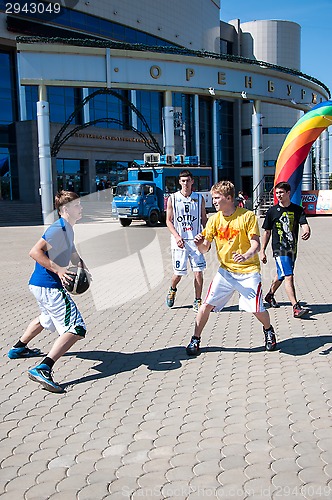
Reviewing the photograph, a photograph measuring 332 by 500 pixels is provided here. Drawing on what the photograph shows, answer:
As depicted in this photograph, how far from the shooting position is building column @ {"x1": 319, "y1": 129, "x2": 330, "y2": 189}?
4209 cm

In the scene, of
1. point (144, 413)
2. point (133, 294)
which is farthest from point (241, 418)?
point (133, 294)

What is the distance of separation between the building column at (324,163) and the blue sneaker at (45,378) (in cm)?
4029

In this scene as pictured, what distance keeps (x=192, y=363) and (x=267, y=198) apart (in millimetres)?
Result: 33108

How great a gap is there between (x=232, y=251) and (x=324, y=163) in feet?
138

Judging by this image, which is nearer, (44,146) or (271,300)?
(271,300)

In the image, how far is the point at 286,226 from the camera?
7.02m

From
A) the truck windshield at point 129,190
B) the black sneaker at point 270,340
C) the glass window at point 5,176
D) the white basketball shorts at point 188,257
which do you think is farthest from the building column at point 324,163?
the black sneaker at point 270,340

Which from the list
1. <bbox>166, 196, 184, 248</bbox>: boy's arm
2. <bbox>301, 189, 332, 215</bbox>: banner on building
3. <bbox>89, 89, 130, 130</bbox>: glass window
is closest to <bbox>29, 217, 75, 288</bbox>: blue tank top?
<bbox>166, 196, 184, 248</bbox>: boy's arm

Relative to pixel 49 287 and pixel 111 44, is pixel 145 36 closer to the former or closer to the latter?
pixel 111 44

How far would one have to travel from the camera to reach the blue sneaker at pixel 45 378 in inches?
183

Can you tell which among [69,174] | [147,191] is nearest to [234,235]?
[147,191]

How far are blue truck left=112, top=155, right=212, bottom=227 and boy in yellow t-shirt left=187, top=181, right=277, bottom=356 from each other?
1993cm

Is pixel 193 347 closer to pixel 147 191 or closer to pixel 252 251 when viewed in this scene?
pixel 252 251

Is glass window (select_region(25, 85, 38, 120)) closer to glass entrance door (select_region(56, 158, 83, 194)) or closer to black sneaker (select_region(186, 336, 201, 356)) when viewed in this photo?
glass entrance door (select_region(56, 158, 83, 194))
